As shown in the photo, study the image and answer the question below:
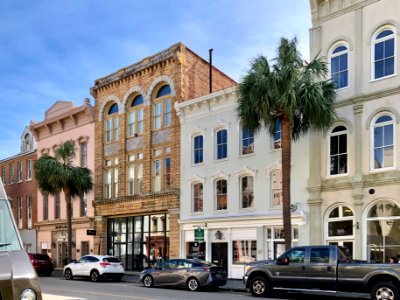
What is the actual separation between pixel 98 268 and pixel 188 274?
674cm

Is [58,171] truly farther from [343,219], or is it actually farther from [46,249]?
[343,219]

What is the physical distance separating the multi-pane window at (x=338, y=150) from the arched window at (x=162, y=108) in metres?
11.3

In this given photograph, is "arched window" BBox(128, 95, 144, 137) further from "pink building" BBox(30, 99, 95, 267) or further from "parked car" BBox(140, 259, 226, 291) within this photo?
"parked car" BBox(140, 259, 226, 291)

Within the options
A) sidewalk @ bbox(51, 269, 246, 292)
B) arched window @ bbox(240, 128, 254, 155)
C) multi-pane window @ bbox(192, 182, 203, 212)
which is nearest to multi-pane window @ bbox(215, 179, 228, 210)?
multi-pane window @ bbox(192, 182, 203, 212)

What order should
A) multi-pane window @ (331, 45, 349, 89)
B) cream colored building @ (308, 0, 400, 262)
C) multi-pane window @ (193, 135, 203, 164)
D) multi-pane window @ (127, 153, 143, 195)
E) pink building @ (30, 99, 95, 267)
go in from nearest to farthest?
cream colored building @ (308, 0, 400, 262), multi-pane window @ (331, 45, 349, 89), multi-pane window @ (193, 135, 203, 164), multi-pane window @ (127, 153, 143, 195), pink building @ (30, 99, 95, 267)

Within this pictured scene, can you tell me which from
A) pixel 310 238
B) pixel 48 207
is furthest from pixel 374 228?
pixel 48 207

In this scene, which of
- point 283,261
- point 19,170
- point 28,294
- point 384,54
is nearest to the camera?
point 28,294

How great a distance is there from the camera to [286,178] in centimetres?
2014

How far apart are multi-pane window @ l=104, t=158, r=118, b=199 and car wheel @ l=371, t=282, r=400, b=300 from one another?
71.8 feet

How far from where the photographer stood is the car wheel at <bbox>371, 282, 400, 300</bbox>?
14.1m

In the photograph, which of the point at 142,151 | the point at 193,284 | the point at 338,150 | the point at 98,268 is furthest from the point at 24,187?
the point at 338,150

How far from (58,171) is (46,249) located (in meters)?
11.4

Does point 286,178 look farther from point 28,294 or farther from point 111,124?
point 111,124

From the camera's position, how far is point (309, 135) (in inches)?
899
